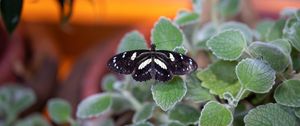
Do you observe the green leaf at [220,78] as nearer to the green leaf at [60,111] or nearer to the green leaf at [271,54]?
the green leaf at [271,54]

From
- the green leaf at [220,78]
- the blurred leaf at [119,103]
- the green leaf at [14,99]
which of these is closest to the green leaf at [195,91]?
the green leaf at [220,78]

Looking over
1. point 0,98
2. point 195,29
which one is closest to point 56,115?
point 0,98

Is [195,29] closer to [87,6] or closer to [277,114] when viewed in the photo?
[277,114]

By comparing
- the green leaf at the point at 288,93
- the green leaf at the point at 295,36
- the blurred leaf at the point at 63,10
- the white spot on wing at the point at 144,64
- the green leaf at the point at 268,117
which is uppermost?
the blurred leaf at the point at 63,10

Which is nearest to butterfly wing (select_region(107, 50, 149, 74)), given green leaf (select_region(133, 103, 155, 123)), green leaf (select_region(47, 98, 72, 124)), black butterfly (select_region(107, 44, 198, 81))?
black butterfly (select_region(107, 44, 198, 81))

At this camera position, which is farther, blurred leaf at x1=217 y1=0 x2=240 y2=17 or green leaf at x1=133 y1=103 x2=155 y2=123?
blurred leaf at x1=217 y1=0 x2=240 y2=17

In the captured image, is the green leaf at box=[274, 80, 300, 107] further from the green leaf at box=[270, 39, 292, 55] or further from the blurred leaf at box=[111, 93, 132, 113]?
the blurred leaf at box=[111, 93, 132, 113]

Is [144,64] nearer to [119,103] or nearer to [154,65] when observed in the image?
[154,65]

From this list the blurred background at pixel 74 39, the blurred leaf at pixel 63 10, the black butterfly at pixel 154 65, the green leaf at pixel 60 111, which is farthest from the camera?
the blurred background at pixel 74 39
